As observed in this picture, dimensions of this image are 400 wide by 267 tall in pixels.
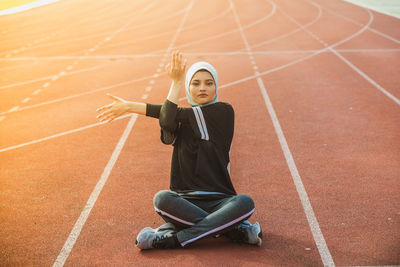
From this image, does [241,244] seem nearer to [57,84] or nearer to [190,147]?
[190,147]

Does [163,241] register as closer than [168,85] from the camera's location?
Yes

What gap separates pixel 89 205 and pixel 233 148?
7.73 ft

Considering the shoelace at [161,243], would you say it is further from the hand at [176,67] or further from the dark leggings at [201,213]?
the hand at [176,67]

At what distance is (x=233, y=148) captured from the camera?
6910 mm

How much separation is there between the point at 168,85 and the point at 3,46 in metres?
8.57

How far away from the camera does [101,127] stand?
A: 811 cm

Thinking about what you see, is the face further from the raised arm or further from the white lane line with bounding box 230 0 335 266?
the white lane line with bounding box 230 0 335 266

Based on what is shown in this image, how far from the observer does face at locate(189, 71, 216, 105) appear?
4.37 m

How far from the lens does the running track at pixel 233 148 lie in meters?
4.39

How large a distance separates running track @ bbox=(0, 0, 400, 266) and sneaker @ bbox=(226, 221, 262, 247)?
7cm

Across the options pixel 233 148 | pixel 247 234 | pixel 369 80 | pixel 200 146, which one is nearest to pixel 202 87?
pixel 200 146

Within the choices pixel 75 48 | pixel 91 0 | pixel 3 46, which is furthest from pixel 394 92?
pixel 91 0

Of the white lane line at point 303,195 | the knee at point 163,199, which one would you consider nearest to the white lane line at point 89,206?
the knee at point 163,199

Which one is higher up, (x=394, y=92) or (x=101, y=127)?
(x=101, y=127)
